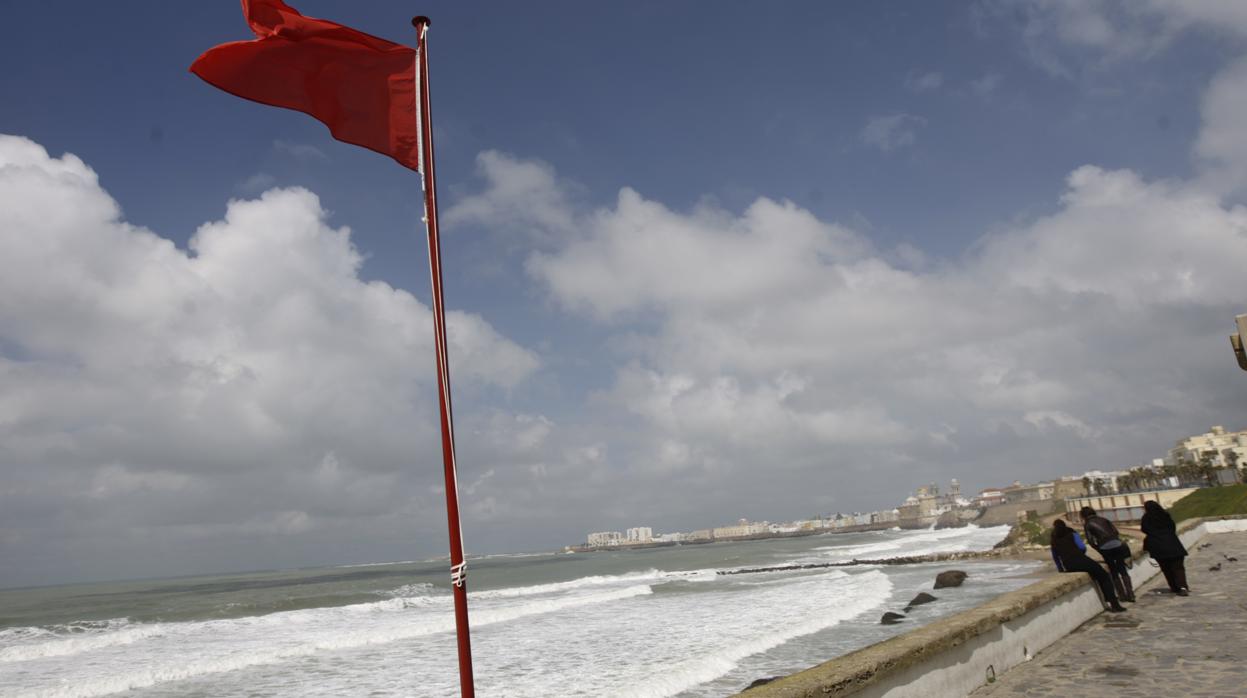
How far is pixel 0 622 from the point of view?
47.0 meters

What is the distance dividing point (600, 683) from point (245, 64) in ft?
39.1

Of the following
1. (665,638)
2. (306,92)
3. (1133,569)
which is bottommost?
(665,638)

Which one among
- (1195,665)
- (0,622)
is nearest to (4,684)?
(1195,665)

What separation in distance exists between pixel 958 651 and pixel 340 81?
6.02 meters

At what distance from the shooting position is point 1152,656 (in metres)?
6.15

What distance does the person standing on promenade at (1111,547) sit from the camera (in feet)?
28.8

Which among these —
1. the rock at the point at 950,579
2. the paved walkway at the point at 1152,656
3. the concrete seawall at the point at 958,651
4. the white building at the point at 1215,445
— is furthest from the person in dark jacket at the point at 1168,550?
the white building at the point at 1215,445

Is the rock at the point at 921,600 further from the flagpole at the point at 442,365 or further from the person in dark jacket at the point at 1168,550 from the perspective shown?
the flagpole at the point at 442,365

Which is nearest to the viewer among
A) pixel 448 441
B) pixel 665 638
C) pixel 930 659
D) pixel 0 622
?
pixel 448 441

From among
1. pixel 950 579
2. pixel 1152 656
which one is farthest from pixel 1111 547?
pixel 950 579

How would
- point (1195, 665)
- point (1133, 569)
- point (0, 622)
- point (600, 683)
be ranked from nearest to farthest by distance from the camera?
1. point (1195, 665)
2. point (1133, 569)
3. point (600, 683)
4. point (0, 622)

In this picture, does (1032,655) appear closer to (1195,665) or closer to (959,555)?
(1195,665)

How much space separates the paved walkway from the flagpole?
4.19 m

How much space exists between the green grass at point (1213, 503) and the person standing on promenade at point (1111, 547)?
2935cm
